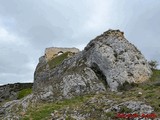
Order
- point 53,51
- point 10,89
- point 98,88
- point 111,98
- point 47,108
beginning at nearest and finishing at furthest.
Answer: point 111,98 → point 47,108 → point 98,88 → point 53,51 → point 10,89

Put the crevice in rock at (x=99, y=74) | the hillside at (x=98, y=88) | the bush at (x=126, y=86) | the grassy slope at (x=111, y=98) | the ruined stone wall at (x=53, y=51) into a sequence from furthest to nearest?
the ruined stone wall at (x=53, y=51), the crevice in rock at (x=99, y=74), the bush at (x=126, y=86), the grassy slope at (x=111, y=98), the hillside at (x=98, y=88)

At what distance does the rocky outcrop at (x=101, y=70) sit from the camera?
31.3 m

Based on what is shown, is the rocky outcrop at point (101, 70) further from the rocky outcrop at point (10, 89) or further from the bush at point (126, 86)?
the rocky outcrop at point (10, 89)

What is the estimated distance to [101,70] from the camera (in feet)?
107

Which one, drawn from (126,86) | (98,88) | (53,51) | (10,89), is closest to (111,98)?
(126,86)

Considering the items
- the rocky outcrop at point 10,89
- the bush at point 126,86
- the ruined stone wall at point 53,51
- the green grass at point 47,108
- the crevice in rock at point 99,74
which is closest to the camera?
the green grass at point 47,108

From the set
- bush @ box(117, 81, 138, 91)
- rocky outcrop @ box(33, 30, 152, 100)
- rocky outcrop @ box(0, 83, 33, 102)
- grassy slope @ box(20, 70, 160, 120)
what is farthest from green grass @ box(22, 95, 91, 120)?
rocky outcrop @ box(0, 83, 33, 102)

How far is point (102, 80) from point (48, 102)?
5764mm

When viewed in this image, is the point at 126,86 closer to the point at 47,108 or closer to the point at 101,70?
the point at 101,70

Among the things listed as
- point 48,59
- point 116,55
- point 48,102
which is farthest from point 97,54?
point 48,59

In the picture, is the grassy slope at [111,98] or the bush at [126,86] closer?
the grassy slope at [111,98]

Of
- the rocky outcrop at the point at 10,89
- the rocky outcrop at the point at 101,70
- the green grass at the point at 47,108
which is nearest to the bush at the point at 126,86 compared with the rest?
the rocky outcrop at the point at 101,70

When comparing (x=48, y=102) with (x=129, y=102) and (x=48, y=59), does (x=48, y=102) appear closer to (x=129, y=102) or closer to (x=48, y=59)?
(x=129, y=102)

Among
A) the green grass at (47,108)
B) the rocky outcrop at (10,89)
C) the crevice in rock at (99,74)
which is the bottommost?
the green grass at (47,108)
